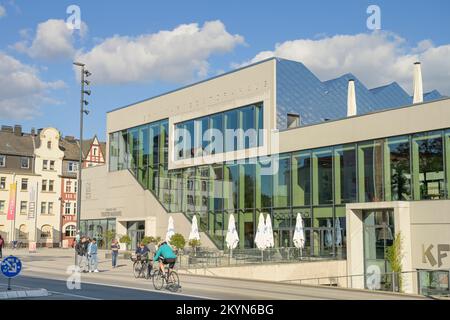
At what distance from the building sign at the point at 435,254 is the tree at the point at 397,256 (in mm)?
1134

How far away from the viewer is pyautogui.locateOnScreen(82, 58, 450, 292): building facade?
104 feet

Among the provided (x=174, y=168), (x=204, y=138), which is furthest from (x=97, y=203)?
(x=204, y=138)

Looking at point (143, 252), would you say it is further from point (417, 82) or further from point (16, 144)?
point (16, 144)

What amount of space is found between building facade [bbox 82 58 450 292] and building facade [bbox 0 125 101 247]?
2258cm

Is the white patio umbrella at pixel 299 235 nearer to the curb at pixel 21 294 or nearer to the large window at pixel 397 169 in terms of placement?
→ the large window at pixel 397 169

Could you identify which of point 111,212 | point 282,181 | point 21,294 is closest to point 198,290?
point 21,294

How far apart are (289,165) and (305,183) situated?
Result: 178 centimetres

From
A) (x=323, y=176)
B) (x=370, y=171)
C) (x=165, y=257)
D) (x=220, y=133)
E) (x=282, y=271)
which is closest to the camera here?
(x=165, y=257)

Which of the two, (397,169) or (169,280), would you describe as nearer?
(169,280)

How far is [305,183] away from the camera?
38562mm

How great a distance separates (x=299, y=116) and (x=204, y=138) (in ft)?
27.0
